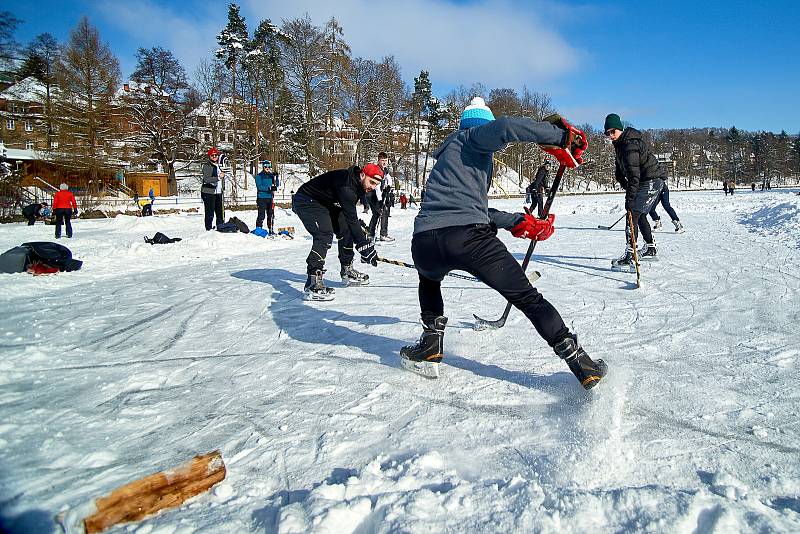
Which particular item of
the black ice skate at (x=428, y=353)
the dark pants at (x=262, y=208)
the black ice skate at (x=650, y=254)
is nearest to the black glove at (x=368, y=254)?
the black ice skate at (x=428, y=353)

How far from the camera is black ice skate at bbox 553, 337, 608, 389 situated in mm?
2436

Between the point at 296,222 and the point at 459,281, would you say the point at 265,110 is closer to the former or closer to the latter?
the point at 296,222

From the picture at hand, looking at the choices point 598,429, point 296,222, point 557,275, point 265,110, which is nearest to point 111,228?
point 296,222

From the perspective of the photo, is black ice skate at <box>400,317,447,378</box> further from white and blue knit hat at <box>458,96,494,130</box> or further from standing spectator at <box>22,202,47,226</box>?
standing spectator at <box>22,202,47,226</box>

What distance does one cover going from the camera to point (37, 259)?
7.10 metres

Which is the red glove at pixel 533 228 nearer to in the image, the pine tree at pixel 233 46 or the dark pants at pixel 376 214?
the dark pants at pixel 376 214

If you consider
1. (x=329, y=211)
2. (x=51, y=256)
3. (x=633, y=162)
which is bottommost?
(x=51, y=256)

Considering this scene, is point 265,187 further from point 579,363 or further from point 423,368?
point 579,363

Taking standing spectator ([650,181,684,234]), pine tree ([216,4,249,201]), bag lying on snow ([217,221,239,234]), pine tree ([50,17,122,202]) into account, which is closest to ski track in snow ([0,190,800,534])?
standing spectator ([650,181,684,234])

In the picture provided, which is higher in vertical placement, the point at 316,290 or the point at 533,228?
the point at 533,228

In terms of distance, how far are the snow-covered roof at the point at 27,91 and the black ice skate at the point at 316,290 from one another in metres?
25.7

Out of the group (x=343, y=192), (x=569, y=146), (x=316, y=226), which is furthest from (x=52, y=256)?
(x=569, y=146)

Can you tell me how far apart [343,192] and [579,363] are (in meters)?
3.66

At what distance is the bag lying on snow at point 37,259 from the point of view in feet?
22.7
